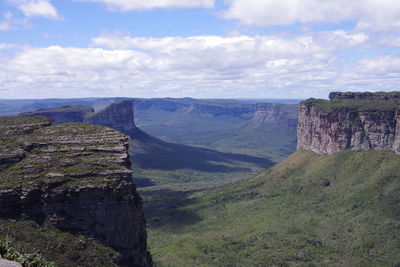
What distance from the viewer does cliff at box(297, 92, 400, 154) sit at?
370 feet

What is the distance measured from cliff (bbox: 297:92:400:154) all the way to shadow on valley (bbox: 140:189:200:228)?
154ft


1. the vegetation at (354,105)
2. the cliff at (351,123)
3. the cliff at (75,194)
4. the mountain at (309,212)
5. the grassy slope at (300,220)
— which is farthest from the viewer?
the vegetation at (354,105)

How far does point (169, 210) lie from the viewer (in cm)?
12775

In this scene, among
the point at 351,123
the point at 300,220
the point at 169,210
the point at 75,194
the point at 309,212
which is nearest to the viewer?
the point at 75,194

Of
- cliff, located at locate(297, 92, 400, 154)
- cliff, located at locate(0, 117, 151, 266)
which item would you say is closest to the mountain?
cliff, located at locate(297, 92, 400, 154)

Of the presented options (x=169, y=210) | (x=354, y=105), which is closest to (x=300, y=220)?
(x=169, y=210)

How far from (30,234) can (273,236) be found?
5917 cm

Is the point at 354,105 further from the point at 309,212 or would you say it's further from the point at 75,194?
the point at 75,194

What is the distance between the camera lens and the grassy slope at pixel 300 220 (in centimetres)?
8256

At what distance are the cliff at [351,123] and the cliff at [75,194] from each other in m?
80.0

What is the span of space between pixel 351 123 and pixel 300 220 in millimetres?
38346

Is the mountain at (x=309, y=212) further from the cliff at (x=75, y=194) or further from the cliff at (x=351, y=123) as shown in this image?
the cliff at (x=75, y=194)

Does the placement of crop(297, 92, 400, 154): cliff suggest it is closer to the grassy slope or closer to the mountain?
the mountain

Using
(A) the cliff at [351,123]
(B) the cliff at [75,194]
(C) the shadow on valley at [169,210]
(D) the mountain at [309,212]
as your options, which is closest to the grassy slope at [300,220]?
(D) the mountain at [309,212]
